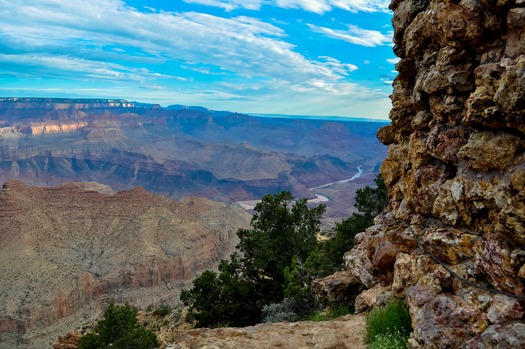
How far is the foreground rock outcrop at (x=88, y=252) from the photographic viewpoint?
53812mm

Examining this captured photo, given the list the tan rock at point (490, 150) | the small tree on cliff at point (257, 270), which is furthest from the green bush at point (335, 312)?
the small tree on cliff at point (257, 270)

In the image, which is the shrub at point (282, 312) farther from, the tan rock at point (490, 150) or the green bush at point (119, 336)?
the tan rock at point (490, 150)

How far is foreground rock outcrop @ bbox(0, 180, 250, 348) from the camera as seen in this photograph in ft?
177

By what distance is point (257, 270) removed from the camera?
70.7 feet

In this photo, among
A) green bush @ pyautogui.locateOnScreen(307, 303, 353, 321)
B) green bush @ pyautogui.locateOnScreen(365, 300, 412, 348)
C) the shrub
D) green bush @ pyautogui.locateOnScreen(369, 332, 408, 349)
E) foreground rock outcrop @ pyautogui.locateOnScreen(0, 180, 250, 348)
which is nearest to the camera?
green bush @ pyautogui.locateOnScreen(369, 332, 408, 349)

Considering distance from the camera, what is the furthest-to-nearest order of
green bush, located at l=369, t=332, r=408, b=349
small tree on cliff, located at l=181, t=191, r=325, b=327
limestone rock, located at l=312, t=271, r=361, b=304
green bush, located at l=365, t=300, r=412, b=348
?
small tree on cliff, located at l=181, t=191, r=325, b=327
limestone rock, located at l=312, t=271, r=361, b=304
green bush, located at l=365, t=300, r=412, b=348
green bush, located at l=369, t=332, r=408, b=349

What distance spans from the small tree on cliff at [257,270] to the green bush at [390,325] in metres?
11.5

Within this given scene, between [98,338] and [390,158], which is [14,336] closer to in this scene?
[98,338]

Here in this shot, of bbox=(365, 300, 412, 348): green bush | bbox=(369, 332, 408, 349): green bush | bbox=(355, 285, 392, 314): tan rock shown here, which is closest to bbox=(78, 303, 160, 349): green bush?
bbox=(355, 285, 392, 314): tan rock

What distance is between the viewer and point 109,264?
69.9m

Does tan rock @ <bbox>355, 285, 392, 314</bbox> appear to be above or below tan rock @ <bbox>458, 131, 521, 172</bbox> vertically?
below

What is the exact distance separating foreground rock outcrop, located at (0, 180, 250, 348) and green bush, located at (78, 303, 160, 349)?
34.6m

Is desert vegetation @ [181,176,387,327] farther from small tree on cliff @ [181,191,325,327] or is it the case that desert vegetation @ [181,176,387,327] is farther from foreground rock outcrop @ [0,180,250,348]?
foreground rock outcrop @ [0,180,250,348]

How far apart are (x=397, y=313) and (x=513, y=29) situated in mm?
5430
